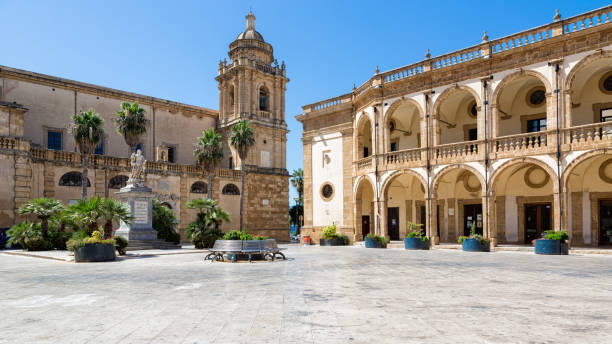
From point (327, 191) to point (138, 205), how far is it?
44.6 feet

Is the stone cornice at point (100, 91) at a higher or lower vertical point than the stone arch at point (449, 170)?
higher

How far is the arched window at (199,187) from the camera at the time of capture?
43031 millimetres

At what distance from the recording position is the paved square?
607cm

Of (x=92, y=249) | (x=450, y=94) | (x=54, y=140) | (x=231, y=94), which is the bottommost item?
(x=92, y=249)

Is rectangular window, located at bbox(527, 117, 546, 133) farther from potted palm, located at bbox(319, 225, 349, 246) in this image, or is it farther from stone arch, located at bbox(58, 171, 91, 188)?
stone arch, located at bbox(58, 171, 91, 188)

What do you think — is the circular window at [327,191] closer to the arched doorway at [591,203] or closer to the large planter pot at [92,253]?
the arched doorway at [591,203]

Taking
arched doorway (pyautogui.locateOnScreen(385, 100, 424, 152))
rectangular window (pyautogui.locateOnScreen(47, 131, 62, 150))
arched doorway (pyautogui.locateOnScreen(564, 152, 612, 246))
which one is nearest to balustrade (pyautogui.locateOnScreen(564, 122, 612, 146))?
arched doorway (pyautogui.locateOnScreen(564, 152, 612, 246))

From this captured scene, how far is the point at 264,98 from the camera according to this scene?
51656mm

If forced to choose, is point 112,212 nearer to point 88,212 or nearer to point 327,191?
point 88,212

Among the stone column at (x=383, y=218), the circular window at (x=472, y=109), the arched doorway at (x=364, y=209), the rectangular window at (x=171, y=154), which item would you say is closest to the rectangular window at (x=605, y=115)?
the circular window at (x=472, y=109)

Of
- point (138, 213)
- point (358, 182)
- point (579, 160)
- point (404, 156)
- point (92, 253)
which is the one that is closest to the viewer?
point (92, 253)

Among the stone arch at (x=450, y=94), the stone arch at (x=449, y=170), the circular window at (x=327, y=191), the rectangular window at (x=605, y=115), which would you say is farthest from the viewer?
the circular window at (x=327, y=191)

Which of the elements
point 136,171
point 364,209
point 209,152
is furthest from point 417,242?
point 209,152

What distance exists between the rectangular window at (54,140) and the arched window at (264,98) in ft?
66.6
